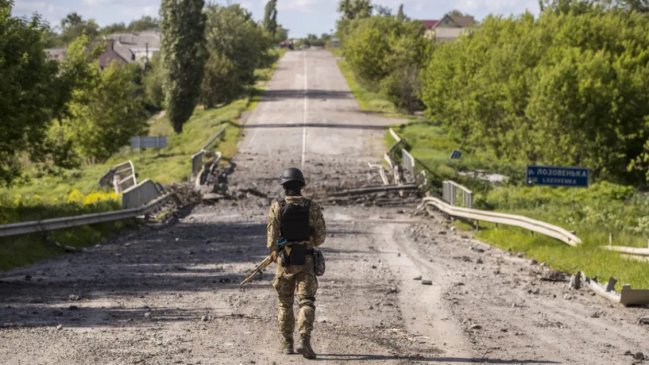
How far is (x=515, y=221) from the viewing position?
2731 centimetres

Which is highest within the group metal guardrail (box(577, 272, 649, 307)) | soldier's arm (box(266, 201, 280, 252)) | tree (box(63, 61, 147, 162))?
soldier's arm (box(266, 201, 280, 252))

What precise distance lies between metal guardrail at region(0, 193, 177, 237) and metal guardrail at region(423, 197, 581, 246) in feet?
29.4

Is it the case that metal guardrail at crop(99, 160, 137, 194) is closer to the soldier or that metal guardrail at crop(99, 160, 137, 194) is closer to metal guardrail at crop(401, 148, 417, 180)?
metal guardrail at crop(401, 148, 417, 180)

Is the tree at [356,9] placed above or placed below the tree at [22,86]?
below

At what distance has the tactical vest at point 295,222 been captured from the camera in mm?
11406

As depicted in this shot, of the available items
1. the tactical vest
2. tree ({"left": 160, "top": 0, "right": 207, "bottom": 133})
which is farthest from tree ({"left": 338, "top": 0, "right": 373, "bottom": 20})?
the tactical vest

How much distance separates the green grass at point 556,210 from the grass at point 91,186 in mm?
10006

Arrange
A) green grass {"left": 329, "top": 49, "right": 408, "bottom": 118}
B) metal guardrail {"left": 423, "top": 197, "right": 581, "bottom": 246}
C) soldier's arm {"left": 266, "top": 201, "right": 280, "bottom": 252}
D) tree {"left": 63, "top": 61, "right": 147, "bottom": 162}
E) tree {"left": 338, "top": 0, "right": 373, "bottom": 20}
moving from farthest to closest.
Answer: tree {"left": 338, "top": 0, "right": 373, "bottom": 20}, green grass {"left": 329, "top": 49, "right": 408, "bottom": 118}, tree {"left": 63, "top": 61, "right": 147, "bottom": 162}, metal guardrail {"left": 423, "top": 197, "right": 581, "bottom": 246}, soldier's arm {"left": 266, "top": 201, "right": 280, "bottom": 252}

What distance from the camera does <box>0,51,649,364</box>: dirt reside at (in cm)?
1123

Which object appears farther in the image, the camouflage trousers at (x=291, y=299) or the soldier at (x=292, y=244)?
the soldier at (x=292, y=244)

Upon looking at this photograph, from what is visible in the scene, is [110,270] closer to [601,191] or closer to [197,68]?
[601,191]

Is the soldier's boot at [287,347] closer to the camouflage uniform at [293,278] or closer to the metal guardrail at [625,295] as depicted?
the camouflage uniform at [293,278]

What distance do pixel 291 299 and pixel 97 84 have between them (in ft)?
130

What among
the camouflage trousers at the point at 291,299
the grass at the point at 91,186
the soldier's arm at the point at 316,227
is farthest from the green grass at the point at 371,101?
the camouflage trousers at the point at 291,299
